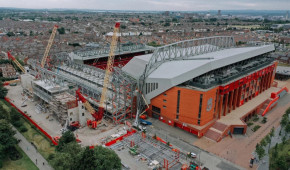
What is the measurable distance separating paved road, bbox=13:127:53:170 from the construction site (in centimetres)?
461

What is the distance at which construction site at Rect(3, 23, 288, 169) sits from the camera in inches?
1919

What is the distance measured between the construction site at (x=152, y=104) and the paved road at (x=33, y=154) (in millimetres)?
4609

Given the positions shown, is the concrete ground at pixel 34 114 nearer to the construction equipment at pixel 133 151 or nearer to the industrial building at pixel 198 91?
the construction equipment at pixel 133 151

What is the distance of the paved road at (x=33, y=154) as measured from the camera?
4296 centimetres

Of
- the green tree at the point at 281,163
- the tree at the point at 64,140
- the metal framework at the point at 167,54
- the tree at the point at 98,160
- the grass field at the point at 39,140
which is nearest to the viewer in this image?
the tree at the point at 98,160

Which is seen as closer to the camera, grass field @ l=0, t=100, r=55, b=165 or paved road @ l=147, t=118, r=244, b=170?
paved road @ l=147, t=118, r=244, b=170

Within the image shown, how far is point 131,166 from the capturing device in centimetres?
4216

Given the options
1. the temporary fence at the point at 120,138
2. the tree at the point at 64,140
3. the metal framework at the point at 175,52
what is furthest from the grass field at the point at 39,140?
the metal framework at the point at 175,52

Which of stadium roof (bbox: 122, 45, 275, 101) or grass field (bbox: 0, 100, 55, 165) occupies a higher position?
stadium roof (bbox: 122, 45, 275, 101)

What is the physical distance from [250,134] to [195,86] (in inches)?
708

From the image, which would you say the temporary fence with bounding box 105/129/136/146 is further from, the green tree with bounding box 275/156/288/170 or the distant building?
the distant building

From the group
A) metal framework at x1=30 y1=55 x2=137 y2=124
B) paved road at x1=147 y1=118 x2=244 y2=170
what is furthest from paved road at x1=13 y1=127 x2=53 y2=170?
paved road at x1=147 y1=118 x2=244 y2=170

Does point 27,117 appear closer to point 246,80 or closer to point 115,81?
point 115,81

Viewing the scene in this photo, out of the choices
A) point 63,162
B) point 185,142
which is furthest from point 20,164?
point 185,142
